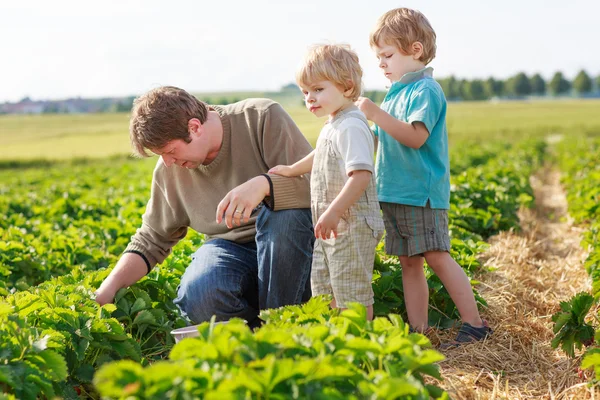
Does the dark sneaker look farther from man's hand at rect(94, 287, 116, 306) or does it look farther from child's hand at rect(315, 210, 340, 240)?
man's hand at rect(94, 287, 116, 306)

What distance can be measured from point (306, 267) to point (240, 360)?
1.72 metres

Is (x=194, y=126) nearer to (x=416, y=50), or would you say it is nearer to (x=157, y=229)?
(x=157, y=229)

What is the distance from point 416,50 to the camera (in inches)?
149

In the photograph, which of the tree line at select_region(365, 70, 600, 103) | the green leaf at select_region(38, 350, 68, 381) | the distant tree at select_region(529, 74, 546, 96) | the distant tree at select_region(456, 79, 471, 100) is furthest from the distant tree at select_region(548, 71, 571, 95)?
the green leaf at select_region(38, 350, 68, 381)

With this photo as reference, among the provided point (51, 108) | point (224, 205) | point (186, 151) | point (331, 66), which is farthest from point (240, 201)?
point (51, 108)

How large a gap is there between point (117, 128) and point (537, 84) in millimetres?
85685

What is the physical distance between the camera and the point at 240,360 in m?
2.04

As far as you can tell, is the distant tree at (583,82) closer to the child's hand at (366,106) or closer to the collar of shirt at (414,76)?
the collar of shirt at (414,76)

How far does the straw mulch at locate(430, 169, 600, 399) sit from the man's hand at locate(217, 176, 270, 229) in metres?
1.24

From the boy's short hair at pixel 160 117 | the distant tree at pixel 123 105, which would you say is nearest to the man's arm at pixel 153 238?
the boy's short hair at pixel 160 117

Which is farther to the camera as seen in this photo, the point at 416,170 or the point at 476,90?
the point at 476,90

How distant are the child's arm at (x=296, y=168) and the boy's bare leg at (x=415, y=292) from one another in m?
0.78

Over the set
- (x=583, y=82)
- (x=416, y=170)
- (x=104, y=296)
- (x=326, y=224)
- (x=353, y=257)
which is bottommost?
(x=104, y=296)

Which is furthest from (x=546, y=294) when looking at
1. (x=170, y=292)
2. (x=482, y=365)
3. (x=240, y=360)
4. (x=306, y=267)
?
(x=240, y=360)
